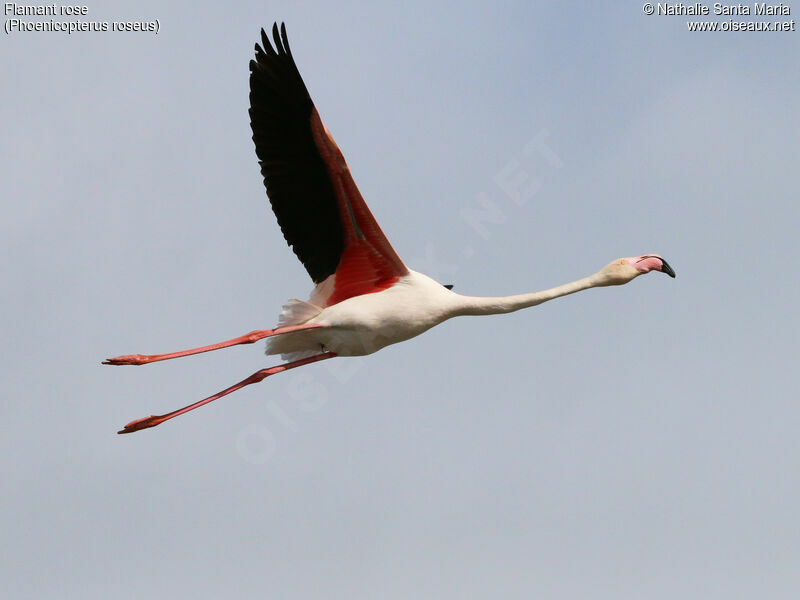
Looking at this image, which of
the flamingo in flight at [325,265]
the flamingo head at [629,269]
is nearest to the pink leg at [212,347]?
the flamingo in flight at [325,265]

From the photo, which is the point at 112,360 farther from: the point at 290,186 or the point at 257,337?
the point at 290,186

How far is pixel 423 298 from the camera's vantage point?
19.6 meters

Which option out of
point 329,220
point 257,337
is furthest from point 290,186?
point 257,337

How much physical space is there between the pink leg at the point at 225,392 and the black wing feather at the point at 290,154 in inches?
57.9

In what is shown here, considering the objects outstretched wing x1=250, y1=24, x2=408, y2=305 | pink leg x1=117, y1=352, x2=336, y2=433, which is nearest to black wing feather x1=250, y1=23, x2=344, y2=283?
outstretched wing x1=250, y1=24, x2=408, y2=305

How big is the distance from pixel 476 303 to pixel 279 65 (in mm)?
4011

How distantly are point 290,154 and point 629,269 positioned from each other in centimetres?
480

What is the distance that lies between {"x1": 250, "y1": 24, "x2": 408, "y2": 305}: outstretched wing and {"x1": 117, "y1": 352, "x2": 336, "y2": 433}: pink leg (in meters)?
0.82

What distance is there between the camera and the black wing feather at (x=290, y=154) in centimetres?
1909

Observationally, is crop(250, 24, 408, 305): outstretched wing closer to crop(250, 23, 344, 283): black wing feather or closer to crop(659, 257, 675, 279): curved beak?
crop(250, 23, 344, 283): black wing feather

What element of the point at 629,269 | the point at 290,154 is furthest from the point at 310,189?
the point at 629,269

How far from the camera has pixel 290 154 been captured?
1931 cm

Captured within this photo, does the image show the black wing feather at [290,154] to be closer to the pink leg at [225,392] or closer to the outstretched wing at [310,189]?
the outstretched wing at [310,189]

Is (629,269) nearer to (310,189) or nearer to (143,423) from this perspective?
(310,189)
